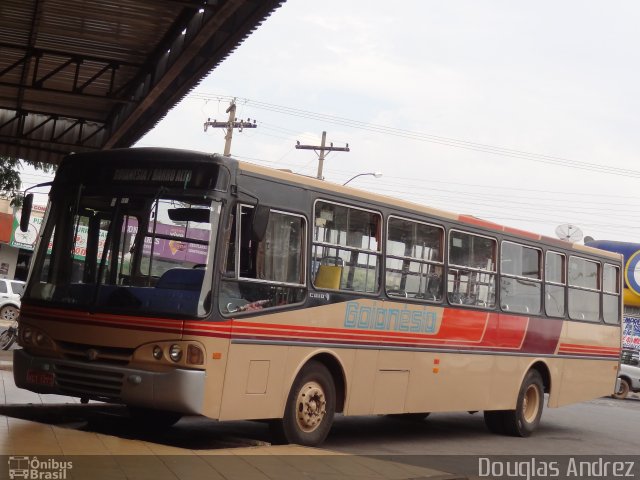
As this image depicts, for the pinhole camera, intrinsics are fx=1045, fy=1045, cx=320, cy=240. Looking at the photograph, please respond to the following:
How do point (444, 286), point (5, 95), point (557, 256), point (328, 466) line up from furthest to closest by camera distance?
point (5, 95) < point (557, 256) < point (444, 286) < point (328, 466)

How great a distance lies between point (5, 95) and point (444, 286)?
10815 mm

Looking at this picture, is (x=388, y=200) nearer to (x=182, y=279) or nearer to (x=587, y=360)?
(x=182, y=279)

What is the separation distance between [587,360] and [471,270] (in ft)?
14.1

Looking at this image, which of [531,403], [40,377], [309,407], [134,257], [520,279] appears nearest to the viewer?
[134,257]

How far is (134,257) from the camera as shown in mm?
10602

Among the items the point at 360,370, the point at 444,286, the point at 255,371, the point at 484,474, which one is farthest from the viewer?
the point at 444,286

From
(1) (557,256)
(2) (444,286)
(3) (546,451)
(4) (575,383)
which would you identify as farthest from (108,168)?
(4) (575,383)

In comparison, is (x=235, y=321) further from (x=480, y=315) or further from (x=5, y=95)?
(x=5, y=95)

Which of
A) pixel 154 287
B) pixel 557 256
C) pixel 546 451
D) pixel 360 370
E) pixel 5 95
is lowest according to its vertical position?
pixel 546 451

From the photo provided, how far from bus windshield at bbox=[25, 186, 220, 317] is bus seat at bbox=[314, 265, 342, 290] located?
1.77 metres

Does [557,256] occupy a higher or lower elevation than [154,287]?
higher

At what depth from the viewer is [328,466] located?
32.6 ft

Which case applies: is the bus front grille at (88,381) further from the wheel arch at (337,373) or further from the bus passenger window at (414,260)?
the bus passenger window at (414,260)

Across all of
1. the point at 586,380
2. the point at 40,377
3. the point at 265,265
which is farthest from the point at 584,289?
the point at 40,377
